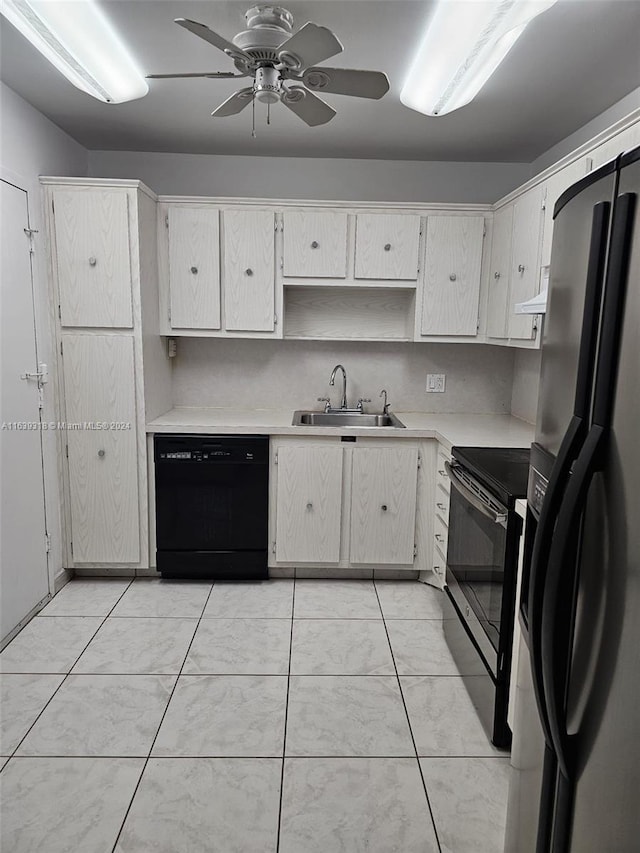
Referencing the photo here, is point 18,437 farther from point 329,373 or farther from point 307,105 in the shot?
point 307,105

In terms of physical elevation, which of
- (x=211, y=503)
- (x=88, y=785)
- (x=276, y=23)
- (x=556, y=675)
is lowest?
(x=88, y=785)

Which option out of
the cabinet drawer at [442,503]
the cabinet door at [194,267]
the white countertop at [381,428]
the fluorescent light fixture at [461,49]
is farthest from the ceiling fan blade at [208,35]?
the cabinet drawer at [442,503]

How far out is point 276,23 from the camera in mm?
1981

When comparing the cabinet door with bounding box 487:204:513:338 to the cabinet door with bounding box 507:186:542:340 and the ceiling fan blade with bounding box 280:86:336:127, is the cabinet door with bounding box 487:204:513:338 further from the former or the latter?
the ceiling fan blade with bounding box 280:86:336:127

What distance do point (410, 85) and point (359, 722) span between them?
2.64 m

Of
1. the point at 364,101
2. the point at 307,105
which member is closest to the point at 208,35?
the point at 307,105

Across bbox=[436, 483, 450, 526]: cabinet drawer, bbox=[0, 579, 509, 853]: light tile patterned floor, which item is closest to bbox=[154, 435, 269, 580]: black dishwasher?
bbox=[0, 579, 509, 853]: light tile patterned floor

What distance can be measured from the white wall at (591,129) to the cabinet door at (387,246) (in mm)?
859

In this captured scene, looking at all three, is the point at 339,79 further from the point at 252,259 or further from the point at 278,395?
the point at 278,395

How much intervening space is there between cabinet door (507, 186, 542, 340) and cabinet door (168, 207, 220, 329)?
169cm

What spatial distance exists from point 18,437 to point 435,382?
8.32 ft

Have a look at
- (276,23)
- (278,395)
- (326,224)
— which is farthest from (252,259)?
(276,23)

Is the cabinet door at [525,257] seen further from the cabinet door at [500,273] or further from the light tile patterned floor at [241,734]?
the light tile patterned floor at [241,734]

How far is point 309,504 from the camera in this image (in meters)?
3.41
